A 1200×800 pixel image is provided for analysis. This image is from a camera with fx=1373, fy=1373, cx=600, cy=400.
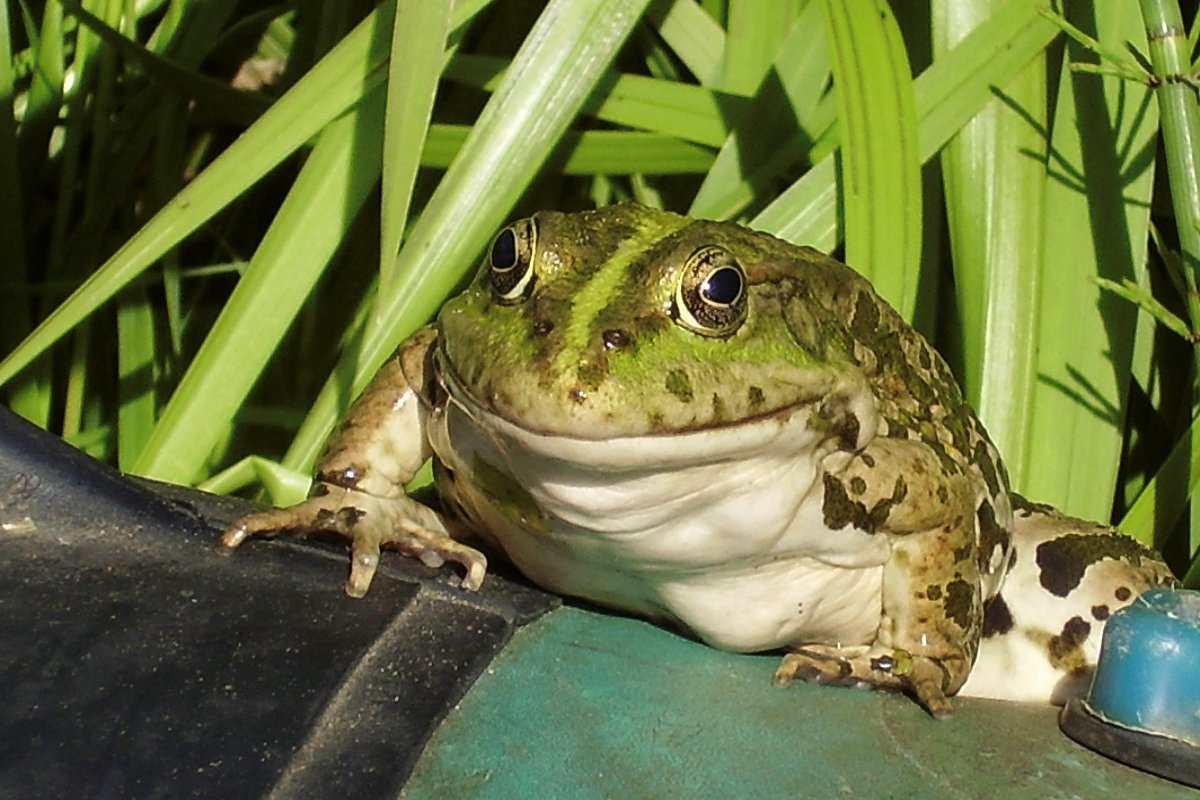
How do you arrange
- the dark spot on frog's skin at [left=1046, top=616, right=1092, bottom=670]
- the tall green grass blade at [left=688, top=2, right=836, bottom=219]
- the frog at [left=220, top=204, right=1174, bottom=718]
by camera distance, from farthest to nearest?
the tall green grass blade at [left=688, top=2, right=836, bottom=219], the dark spot on frog's skin at [left=1046, top=616, right=1092, bottom=670], the frog at [left=220, top=204, right=1174, bottom=718]

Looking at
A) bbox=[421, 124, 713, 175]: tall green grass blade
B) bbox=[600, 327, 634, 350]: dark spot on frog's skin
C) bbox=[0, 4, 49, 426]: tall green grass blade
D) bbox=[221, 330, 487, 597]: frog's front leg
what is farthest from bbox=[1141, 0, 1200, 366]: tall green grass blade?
bbox=[0, 4, 49, 426]: tall green grass blade

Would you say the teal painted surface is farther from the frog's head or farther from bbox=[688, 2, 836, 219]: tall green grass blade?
bbox=[688, 2, 836, 219]: tall green grass blade

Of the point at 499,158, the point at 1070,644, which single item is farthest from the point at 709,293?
the point at 1070,644

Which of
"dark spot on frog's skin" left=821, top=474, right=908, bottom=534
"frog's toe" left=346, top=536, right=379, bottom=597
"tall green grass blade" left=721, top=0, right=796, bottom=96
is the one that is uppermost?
"tall green grass blade" left=721, top=0, right=796, bottom=96

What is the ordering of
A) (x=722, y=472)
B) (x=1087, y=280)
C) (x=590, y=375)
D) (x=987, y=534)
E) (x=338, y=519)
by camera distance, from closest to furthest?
(x=590, y=375), (x=722, y=472), (x=338, y=519), (x=987, y=534), (x=1087, y=280)

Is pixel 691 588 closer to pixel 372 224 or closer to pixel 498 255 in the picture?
pixel 498 255

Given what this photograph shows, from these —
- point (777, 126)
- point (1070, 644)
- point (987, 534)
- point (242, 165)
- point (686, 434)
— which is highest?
point (777, 126)

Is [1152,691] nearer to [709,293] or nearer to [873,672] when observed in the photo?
[873,672]
